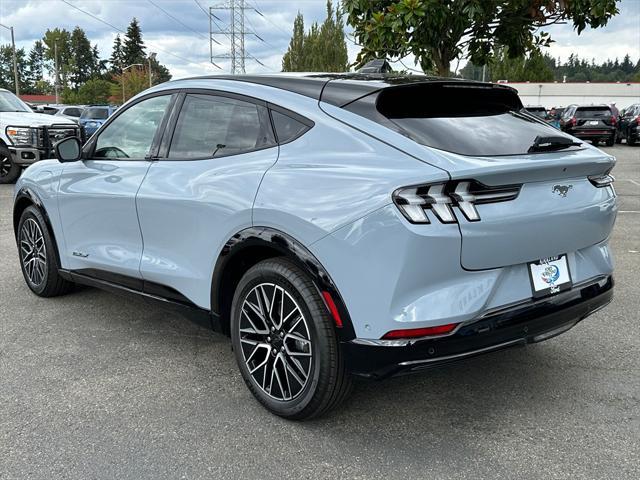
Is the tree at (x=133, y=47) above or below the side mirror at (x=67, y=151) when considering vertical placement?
above

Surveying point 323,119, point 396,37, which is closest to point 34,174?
point 323,119

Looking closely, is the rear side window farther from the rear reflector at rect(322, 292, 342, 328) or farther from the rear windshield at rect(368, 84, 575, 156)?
the rear reflector at rect(322, 292, 342, 328)

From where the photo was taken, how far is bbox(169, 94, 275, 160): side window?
3223 millimetres

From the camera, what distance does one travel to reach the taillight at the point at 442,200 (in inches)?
97.5

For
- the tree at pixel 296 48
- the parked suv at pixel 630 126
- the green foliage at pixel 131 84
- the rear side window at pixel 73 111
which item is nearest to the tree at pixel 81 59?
the green foliage at pixel 131 84

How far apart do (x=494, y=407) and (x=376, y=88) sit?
1730 millimetres

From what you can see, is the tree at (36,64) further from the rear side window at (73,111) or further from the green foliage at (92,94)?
the rear side window at (73,111)

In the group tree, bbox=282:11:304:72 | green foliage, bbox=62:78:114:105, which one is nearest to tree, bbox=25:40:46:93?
green foliage, bbox=62:78:114:105

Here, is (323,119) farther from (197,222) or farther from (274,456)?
(274,456)

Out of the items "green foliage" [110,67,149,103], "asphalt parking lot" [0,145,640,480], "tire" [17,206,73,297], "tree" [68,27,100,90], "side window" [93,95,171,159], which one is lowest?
"asphalt parking lot" [0,145,640,480]

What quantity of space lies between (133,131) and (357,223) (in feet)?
6.87

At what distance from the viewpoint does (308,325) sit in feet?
9.27

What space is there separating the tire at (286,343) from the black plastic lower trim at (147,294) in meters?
0.22

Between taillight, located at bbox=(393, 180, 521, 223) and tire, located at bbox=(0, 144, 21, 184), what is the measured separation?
1228 cm
